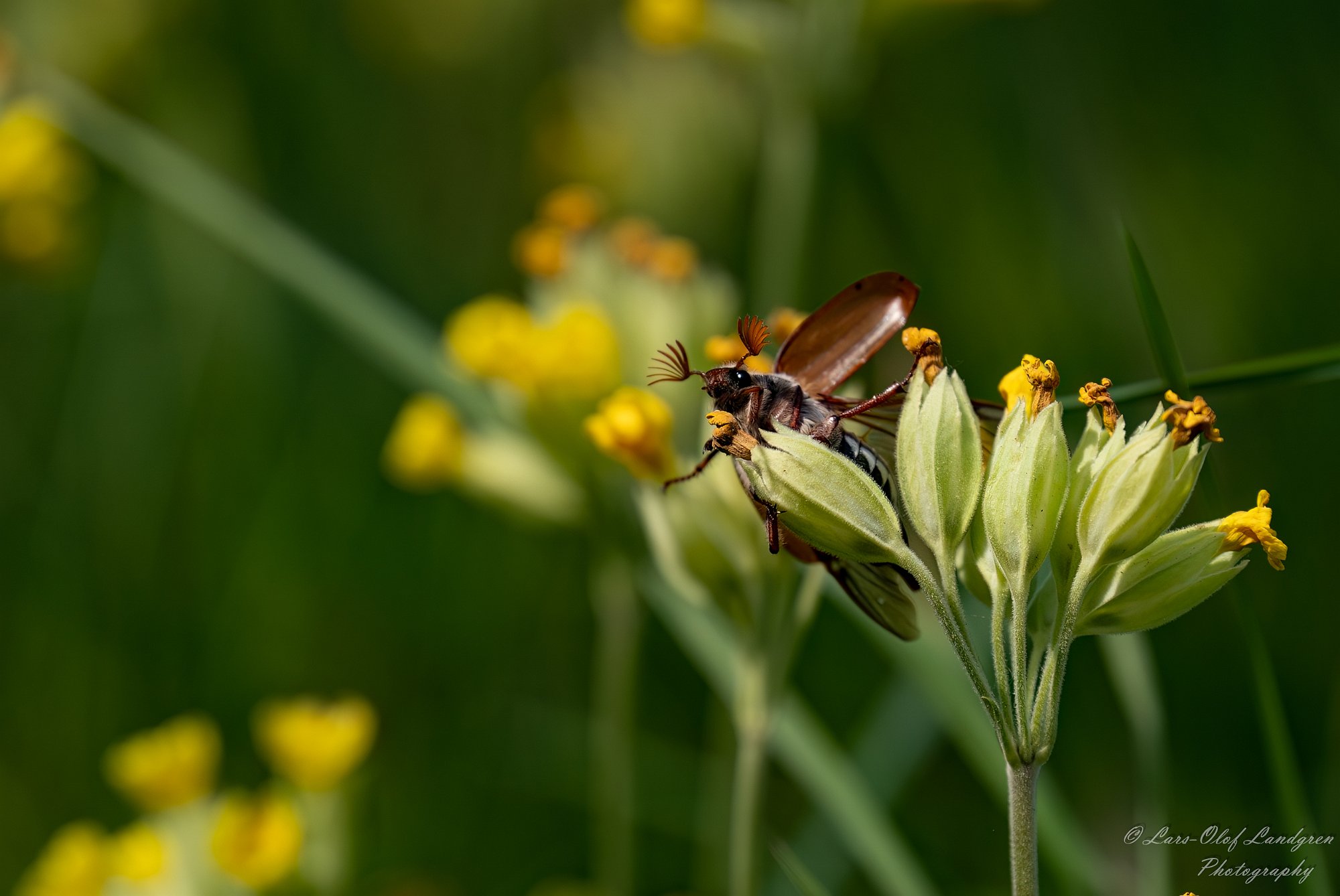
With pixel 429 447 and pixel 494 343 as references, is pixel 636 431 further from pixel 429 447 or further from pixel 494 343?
pixel 429 447

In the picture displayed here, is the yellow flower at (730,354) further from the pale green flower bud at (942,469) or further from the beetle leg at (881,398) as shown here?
the pale green flower bud at (942,469)

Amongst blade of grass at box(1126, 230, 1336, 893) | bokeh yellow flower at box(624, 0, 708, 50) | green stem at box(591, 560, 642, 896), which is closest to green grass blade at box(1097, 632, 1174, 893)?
blade of grass at box(1126, 230, 1336, 893)

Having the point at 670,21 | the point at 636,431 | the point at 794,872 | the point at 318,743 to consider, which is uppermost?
the point at 670,21

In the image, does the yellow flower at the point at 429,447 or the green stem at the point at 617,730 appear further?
the yellow flower at the point at 429,447

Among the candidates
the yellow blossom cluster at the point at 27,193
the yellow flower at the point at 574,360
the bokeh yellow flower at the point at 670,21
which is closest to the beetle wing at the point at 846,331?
the yellow flower at the point at 574,360

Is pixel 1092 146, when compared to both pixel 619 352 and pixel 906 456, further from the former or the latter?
pixel 906 456

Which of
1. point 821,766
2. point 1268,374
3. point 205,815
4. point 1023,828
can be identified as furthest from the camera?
point 205,815

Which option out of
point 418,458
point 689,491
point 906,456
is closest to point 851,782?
point 689,491

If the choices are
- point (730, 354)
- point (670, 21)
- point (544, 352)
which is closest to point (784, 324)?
point (730, 354)
